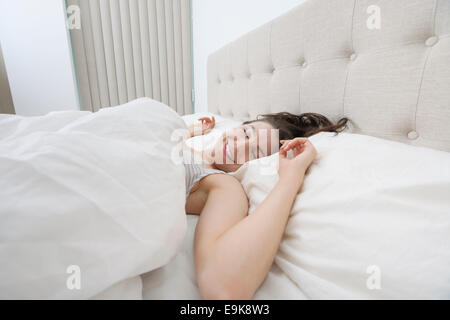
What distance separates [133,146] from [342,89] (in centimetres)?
67

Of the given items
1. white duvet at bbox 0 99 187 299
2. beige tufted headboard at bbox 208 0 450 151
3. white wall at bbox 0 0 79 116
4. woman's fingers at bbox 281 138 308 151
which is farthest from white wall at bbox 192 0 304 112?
white wall at bbox 0 0 79 116

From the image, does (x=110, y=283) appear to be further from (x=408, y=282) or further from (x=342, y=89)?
(x=342, y=89)

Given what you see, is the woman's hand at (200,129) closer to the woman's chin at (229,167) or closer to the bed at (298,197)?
the woman's chin at (229,167)

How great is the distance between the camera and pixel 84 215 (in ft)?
1.14

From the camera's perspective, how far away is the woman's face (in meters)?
0.84

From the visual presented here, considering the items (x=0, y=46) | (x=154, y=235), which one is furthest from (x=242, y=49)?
(x=0, y=46)

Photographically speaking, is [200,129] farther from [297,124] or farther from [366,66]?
[366,66]

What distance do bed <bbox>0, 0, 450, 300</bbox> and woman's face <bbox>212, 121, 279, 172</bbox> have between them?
0.49 feet

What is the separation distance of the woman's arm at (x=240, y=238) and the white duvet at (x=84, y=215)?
7 cm

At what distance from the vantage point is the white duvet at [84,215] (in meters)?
0.31

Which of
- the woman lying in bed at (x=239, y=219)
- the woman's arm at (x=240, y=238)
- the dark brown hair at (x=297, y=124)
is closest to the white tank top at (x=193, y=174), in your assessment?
the woman lying in bed at (x=239, y=219)

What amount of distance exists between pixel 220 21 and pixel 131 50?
1038mm

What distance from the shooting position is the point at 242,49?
1336 millimetres

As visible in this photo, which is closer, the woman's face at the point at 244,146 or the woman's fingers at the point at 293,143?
the woman's fingers at the point at 293,143
